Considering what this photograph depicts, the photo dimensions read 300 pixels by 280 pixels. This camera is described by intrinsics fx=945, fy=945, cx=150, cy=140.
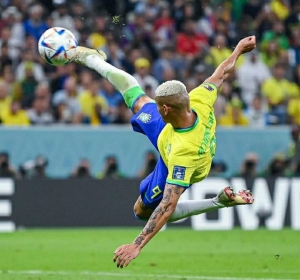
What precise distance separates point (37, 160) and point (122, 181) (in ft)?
5.94

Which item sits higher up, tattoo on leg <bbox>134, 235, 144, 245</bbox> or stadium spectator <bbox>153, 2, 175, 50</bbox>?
stadium spectator <bbox>153, 2, 175, 50</bbox>

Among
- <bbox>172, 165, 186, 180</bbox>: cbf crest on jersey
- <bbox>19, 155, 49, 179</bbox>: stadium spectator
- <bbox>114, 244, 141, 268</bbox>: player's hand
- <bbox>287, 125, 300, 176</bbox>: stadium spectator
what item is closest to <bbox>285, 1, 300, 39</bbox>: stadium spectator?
<bbox>287, 125, 300, 176</bbox>: stadium spectator

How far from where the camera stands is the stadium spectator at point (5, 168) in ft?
56.6

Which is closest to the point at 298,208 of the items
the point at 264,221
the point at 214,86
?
the point at 264,221

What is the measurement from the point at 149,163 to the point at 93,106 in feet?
5.73

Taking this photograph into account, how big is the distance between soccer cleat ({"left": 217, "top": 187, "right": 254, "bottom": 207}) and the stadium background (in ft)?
13.7

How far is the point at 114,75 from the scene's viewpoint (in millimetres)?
10922

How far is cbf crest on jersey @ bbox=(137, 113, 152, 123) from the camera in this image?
10414 millimetres

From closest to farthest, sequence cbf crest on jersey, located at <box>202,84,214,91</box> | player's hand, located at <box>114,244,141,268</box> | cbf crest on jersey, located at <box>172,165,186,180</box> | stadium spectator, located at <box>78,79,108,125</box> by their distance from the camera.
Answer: player's hand, located at <box>114,244,141,268</box>
cbf crest on jersey, located at <box>172,165,186,180</box>
cbf crest on jersey, located at <box>202,84,214,91</box>
stadium spectator, located at <box>78,79,108,125</box>

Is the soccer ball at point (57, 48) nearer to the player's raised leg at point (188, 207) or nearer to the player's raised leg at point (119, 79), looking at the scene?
the player's raised leg at point (119, 79)

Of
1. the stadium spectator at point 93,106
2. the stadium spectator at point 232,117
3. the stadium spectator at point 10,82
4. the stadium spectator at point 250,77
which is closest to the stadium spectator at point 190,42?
the stadium spectator at point 250,77

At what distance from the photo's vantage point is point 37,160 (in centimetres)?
1822

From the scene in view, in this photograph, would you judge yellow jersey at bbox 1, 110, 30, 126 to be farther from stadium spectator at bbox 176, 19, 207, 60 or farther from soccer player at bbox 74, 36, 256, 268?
soccer player at bbox 74, 36, 256, 268

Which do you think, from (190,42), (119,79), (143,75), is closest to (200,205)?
(119,79)
